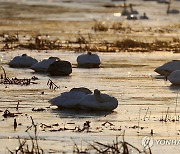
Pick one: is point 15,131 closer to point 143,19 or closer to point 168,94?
point 168,94

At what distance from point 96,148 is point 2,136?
206 centimetres

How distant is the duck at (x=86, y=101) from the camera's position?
585 inches

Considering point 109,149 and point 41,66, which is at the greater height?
point 109,149

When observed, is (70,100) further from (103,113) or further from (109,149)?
(109,149)

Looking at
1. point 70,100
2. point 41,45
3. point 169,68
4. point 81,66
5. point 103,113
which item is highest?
point 70,100

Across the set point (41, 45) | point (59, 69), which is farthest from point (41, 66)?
point (41, 45)

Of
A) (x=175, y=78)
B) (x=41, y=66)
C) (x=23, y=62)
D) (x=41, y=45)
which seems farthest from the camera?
(x=41, y=45)

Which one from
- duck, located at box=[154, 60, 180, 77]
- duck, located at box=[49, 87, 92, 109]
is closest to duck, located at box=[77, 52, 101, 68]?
duck, located at box=[154, 60, 180, 77]

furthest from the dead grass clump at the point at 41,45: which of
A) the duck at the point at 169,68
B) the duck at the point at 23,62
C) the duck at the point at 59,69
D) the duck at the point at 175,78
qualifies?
the duck at the point at 175,78

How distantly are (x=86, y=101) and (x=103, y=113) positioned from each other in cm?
37

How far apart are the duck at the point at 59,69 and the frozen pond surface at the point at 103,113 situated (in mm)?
273

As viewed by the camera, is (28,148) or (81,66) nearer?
(28,148)

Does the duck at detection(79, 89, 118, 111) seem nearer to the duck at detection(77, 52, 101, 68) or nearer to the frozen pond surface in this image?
the frozen pond surface

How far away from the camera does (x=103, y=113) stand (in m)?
14.9
